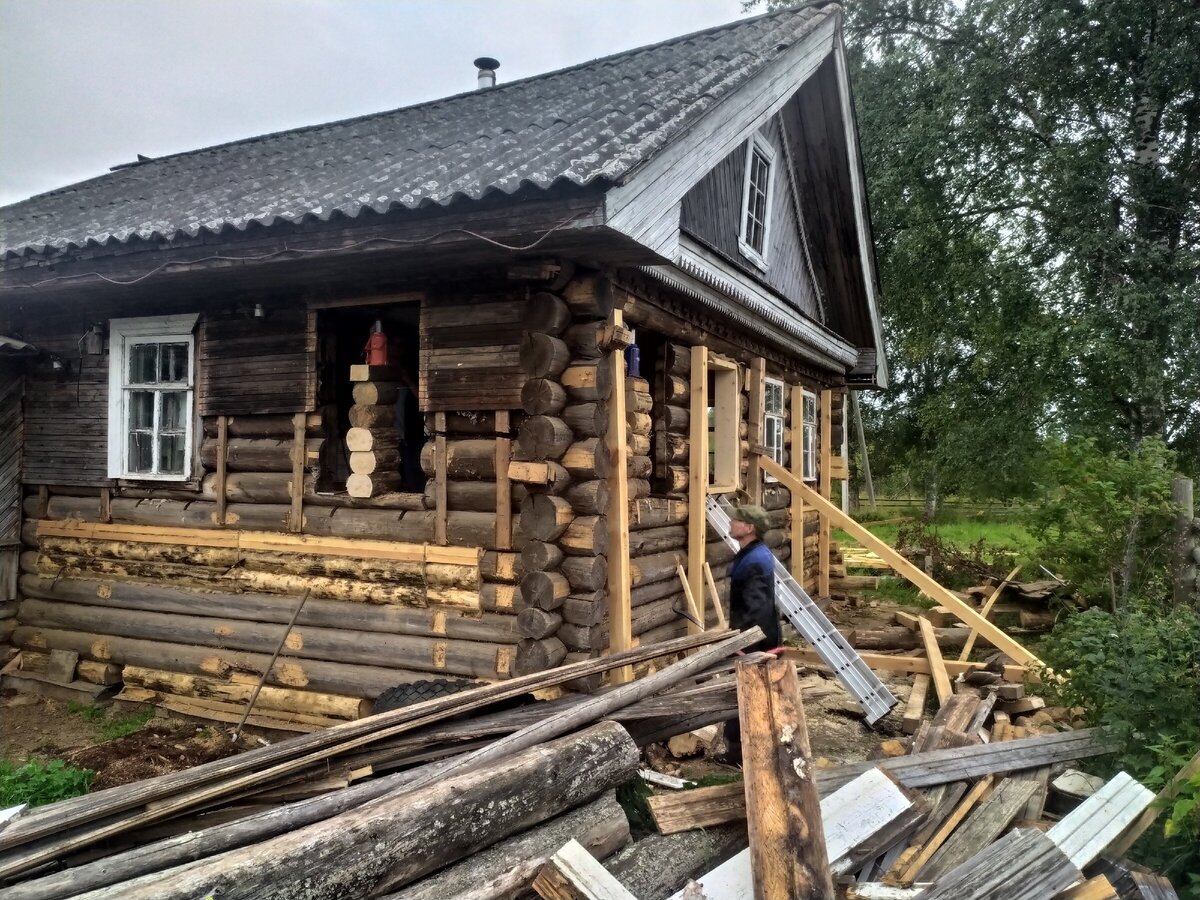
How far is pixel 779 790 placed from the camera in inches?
137

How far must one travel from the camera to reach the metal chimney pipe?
1082 centimetres

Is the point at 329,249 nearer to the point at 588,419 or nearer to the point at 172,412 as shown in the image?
the point at 588,419

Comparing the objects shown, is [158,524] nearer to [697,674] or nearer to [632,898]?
[697,674]

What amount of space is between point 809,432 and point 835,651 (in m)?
5.70

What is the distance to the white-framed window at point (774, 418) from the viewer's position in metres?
9.84

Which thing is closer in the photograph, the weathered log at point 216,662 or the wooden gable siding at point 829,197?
the weathered log at point 216,662

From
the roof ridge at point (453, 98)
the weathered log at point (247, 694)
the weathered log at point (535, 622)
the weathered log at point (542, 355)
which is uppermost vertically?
the roof ridge at point (453, 98)

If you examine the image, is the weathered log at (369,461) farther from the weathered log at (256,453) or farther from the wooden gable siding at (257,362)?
the wooden gable siding at (257,362)

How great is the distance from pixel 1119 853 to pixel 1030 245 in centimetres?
1475

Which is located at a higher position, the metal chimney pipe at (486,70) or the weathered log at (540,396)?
the metal chimney pipe at (486,70)

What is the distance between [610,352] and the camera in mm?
5695

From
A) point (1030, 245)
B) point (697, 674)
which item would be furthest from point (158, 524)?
point (1030, 245)

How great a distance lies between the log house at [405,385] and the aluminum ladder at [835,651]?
3.48 ft

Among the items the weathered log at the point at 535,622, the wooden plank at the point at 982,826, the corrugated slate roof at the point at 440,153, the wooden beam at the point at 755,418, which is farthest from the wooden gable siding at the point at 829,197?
the wooden plank at the point at 982,826
